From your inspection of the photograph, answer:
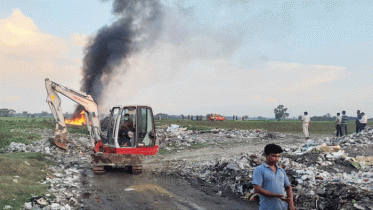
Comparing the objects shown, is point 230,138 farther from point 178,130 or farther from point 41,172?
point 41,172

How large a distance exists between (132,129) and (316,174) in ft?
21.2

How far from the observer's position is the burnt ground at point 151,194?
7.22 metres

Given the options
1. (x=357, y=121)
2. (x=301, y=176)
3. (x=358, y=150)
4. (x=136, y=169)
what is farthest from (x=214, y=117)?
(x=301, y=176)

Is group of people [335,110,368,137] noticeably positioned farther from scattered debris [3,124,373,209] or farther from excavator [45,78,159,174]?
excavator [45,78,159,174]

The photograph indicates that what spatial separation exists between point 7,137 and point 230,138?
16679 millimetres

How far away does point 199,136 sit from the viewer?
1003 inches

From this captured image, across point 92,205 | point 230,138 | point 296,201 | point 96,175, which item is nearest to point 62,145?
point 96,175

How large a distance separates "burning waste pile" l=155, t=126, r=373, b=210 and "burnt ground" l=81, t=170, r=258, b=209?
21.3 inches

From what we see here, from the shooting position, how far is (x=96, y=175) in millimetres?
10883

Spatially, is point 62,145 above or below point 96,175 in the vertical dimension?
above

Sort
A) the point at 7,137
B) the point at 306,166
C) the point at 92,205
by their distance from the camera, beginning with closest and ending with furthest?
the point at 92,205, the point at 306,166, the point at 7,137

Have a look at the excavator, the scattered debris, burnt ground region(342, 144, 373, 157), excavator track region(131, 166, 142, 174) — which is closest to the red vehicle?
the scattered debris

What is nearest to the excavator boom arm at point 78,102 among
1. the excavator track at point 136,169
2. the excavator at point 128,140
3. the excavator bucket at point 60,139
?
the excavator bucket at point 60,139

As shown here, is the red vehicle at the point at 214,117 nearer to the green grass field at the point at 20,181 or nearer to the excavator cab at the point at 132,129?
the excavator cab at the point at 132,129
